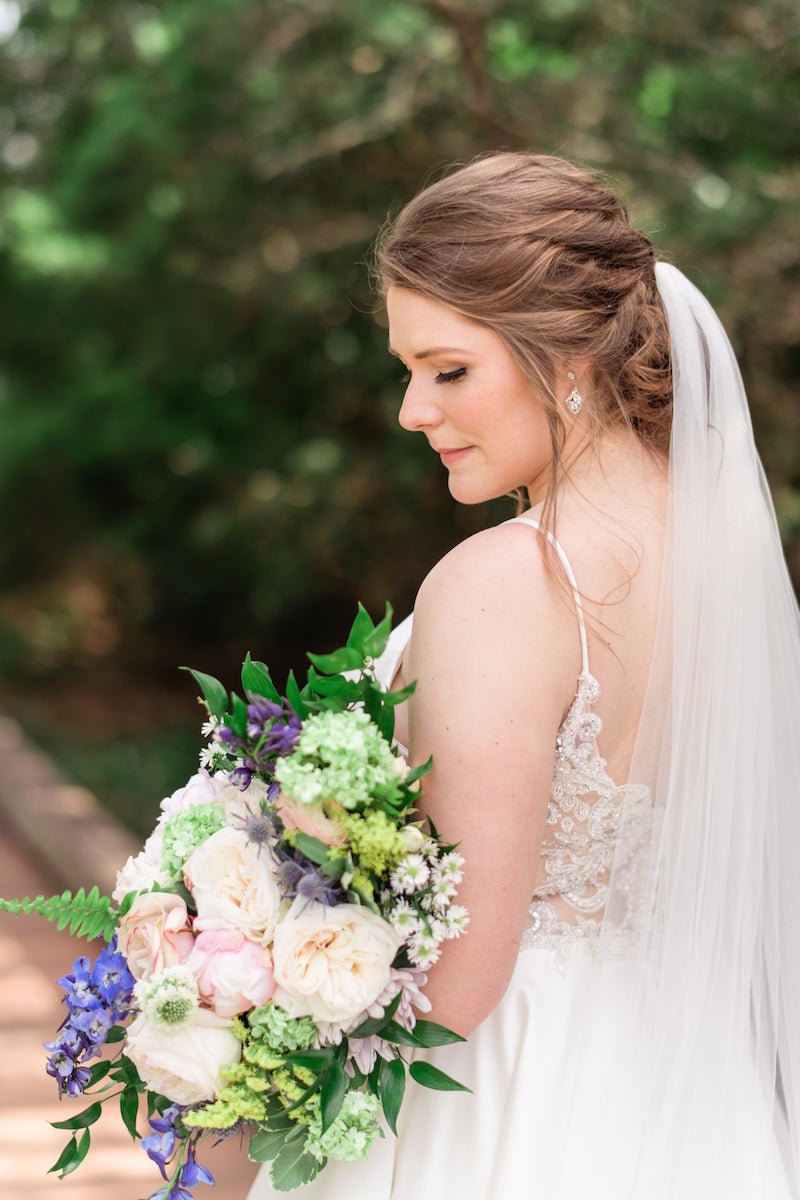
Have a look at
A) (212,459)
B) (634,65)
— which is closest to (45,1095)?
(634,65)

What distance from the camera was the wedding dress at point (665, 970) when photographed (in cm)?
173

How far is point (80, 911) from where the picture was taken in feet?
5.73

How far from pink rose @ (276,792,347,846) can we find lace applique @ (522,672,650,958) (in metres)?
0.35

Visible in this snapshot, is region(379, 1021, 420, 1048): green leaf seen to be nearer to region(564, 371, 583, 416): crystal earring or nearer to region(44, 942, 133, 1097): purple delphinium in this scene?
region(44, 942, 133, 1097): purple delphinium

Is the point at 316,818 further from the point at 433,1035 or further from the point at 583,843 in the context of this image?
the point at 583,843

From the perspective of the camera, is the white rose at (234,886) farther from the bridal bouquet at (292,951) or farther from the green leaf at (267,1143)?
the green leaf at (267,1143)

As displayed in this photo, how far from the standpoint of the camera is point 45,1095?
14.5 ft

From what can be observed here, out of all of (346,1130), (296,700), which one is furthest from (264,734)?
(346,1130)

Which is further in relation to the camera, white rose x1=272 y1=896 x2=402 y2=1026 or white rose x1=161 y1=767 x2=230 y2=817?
white rose x1=161 y1=767 x2=230 y2=817

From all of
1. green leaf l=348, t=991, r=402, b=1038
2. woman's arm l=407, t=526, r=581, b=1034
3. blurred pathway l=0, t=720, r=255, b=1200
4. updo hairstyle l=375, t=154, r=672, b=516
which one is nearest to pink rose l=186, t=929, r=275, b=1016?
green leaf l=348, t=991, r=402, b=1038

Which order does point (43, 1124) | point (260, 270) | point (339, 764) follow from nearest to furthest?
point (339, 764) → point (43, 1124) → point (260, 270)

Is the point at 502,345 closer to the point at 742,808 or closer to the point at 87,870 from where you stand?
the point at 742,808

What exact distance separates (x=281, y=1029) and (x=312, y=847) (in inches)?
9.7

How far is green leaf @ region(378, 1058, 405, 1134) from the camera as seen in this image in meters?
1.56
